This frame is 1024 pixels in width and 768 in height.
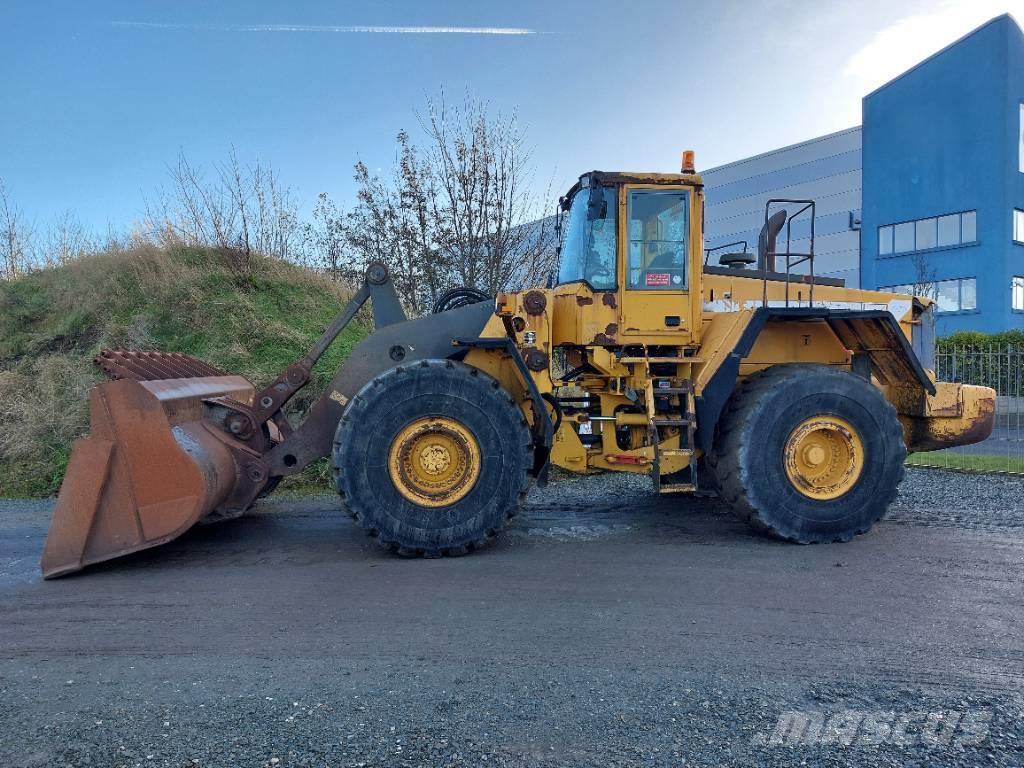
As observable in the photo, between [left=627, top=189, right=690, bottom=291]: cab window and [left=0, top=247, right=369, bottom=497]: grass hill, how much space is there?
452 centimetres

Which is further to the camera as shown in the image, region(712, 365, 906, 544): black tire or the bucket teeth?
region(712, 365, 906, 544): black tire

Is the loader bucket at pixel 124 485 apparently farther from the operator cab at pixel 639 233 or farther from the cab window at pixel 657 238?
the cab window at pixel 657 238

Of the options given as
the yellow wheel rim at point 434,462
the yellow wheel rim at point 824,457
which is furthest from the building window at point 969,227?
the yellow wheel rim at point 434,462

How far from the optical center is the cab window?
5648 millimetres

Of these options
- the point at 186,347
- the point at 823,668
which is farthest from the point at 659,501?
the point at 186,347

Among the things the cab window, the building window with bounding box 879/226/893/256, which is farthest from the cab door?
the building window with bounding box 879/226/893/256

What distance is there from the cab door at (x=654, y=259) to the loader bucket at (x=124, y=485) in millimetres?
3457

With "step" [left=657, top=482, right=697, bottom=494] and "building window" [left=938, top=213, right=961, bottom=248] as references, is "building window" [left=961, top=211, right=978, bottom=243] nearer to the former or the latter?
"building window" [left=938, top=213, right=961, bottom=248]

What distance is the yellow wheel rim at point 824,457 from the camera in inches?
215

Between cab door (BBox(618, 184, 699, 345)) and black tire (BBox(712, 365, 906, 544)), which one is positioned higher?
cab door (BBox(618, 184, 699, 345))

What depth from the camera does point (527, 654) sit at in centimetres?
341

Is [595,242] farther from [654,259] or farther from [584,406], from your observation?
[584,406]
